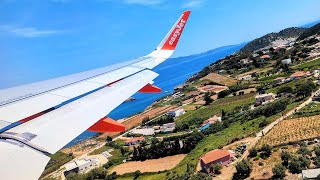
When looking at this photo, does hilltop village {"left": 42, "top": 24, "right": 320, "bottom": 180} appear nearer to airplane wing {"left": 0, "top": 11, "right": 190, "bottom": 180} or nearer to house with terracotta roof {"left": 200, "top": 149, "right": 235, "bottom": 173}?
house with terracotta roof {"left": 200, "top": 149, "right": 235, "bottom": 173}

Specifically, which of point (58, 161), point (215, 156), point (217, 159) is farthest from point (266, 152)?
point (58, 161)

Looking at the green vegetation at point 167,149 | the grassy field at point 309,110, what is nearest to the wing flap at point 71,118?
the grassy field at point 309,110

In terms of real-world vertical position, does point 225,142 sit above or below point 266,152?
below

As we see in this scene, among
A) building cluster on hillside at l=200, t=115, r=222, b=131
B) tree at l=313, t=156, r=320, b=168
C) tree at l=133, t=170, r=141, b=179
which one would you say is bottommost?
tree at l=133, t=170, r=141, b=179

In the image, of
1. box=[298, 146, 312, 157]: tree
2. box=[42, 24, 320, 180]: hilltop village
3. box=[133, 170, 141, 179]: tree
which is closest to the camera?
box=[298, 146, 312, 157]: tree

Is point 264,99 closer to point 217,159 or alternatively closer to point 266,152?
point 266,152

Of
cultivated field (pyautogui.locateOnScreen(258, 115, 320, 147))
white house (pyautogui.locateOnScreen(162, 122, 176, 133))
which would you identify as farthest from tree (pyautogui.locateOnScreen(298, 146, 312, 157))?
white house (pyautogui.locateOnScreen(162, 122, 176, 133))

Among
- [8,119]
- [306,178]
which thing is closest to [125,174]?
[306,178]
